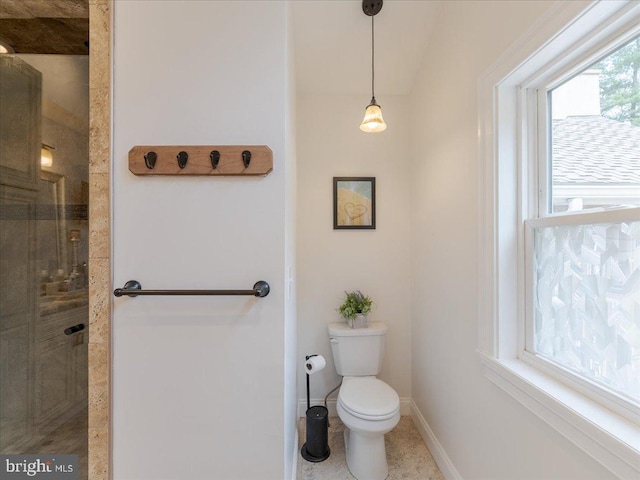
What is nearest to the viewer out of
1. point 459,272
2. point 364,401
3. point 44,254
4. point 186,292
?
point 186,292

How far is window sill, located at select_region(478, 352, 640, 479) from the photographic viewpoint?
2.26ft

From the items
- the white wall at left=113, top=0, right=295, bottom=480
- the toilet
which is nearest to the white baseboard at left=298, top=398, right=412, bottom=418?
the toilet

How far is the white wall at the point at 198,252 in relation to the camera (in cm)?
108

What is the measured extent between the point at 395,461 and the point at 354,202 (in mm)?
1653

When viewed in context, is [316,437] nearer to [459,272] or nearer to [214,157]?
[459,272]

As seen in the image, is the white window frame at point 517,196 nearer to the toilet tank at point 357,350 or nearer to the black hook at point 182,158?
the toilet tank at point 357,350

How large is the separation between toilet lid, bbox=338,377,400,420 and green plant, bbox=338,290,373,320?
409 mm

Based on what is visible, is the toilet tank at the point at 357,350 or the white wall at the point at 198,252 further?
the toilet tank at the point at 357,350

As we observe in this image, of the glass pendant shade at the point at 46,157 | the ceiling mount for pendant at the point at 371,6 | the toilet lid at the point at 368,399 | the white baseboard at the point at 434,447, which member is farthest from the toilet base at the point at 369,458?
the ceiling mount for pendant at the point at 371,6

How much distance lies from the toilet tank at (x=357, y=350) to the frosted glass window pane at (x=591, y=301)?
3.31ft

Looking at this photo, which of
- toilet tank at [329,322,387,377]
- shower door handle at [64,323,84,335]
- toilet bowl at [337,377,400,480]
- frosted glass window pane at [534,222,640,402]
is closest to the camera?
frosted glass window pane at [534,222,640,402]

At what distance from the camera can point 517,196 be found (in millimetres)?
1141

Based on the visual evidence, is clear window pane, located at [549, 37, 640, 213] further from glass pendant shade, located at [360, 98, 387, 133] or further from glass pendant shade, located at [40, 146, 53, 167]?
glass pendant shade, located at [40, 146, 53, 167]

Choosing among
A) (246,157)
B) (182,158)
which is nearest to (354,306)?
(246,157)
